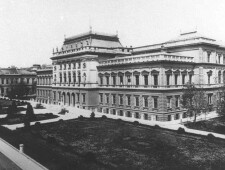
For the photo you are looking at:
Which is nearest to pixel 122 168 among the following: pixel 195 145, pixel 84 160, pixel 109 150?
pixel 84 160

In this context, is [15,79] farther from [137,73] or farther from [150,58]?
[150,58]

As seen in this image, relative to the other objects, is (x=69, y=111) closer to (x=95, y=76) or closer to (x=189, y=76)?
(x=95, y=76)

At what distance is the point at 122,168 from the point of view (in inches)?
794

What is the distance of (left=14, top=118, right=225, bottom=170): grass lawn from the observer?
2117 cm

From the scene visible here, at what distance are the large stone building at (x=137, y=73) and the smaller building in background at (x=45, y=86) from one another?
9901 mm

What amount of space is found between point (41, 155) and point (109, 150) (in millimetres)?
6454

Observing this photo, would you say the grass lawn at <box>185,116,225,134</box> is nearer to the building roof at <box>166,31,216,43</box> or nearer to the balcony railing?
the balcony railing

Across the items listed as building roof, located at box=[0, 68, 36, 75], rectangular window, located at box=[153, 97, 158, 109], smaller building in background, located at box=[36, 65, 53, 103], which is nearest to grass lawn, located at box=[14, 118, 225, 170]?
rectangular window, located at box=[153, 97, 158, 109]

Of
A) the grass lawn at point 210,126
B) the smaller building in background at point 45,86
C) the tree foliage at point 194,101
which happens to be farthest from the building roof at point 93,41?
the grass lawn at point 210,126

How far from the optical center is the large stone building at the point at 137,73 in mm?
43156

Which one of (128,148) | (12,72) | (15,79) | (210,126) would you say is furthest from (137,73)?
(12,72)

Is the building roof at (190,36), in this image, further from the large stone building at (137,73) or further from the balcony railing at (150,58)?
the balcony railing at (150,58)

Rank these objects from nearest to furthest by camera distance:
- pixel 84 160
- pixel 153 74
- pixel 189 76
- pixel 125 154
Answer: pixel 84 160, pixel 125 154, pixel 153 74, pixel 189 76

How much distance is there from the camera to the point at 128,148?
26.0 m
